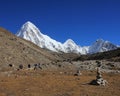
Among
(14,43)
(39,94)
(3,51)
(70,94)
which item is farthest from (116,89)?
(14,43)

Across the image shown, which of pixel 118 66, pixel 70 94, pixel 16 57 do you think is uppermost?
pixel 16 57

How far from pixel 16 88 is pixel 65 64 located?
→ 55124 mm

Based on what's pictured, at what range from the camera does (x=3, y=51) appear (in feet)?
414

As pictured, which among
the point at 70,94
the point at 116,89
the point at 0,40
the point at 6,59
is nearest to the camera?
the point at 70,94

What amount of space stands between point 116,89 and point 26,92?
14.1 meters

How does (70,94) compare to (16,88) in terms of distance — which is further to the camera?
(16,88)

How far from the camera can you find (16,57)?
126 m

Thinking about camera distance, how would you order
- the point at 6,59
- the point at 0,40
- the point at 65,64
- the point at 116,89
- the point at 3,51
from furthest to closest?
the point at 0,40
the point at 3,51
the point at 6,59
the point at 65,64
the point at 116,89

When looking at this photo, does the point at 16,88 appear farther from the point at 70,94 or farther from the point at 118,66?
the point at 118,66

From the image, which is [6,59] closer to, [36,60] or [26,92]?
[36,60]

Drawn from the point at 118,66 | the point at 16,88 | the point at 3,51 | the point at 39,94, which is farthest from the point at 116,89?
the point at 3,51

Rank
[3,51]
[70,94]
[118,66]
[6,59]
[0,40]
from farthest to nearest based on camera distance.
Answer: [0,40] < [3,51] < [6,59] < [118,66] < [70,94]

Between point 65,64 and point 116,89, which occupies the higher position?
point 65,64

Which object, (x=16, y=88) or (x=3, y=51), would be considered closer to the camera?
(x=16, y=88)
